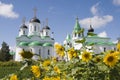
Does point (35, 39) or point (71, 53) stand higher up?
point (35, 39)

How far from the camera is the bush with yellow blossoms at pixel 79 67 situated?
2.28 meters

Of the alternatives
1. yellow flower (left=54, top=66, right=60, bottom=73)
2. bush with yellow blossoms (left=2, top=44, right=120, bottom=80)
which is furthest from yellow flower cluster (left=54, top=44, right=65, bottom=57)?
yellow flower (left=54, top=66, right=60, bottom=73)

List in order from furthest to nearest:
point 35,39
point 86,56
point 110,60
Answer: point 35,39
point 86,56
point 110,60

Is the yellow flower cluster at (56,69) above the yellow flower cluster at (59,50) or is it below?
below

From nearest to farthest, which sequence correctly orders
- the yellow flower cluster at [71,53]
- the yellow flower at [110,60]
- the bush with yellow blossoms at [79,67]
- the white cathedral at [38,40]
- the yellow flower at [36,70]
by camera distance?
the yellow flower at [110,60] → the bush with yellow blossoms at [79,67] → the yellow flower at [36,70] → the yellow flower cluster at [71,53] → the white cathedral at [38,40]

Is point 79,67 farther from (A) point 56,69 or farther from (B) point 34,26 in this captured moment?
(B) point 34,26

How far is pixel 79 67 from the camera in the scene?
243cm

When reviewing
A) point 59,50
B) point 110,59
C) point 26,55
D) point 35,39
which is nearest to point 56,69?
point 59,50

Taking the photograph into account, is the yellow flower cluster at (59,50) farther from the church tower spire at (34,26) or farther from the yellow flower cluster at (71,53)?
the church tower spire at (34,26)

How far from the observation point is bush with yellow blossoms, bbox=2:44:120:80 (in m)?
2.28

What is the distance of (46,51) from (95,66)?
50.7m

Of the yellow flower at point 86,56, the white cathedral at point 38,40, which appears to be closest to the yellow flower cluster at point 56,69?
the yellow flower at point 86,56

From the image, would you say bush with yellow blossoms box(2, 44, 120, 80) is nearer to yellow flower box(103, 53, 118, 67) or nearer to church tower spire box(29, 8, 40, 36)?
yellow flower box(103, 53, 118, 67)

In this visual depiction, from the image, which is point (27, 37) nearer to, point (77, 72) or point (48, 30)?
point (48, 30)
